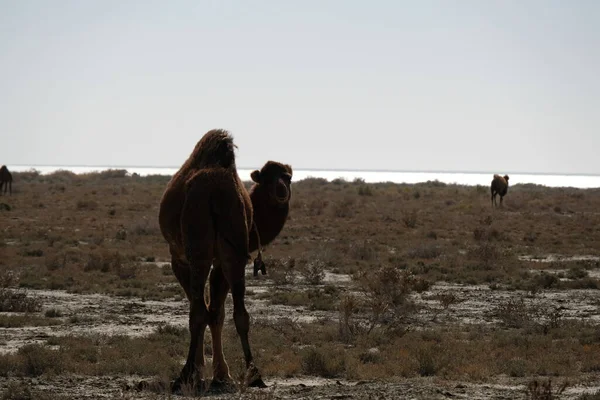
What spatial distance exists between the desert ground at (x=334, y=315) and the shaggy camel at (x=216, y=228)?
475mm

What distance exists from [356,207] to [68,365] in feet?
125

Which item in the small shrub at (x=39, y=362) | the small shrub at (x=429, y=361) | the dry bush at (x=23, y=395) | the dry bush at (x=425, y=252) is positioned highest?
the dry bush at (x=425, y=252)

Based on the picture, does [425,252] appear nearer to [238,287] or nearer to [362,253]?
[362,253]

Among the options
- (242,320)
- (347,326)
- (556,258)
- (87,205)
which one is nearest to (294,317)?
(347,326)

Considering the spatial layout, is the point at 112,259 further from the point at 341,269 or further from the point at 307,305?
the point at 307,305

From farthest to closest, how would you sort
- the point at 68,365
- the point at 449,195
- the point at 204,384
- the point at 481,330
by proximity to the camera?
1. the point at 449,195
2. the point at 481,330
3. the point at 68,365
4. the point at 204,384

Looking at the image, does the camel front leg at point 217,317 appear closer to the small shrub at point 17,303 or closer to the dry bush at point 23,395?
the dry bush at point 23,395

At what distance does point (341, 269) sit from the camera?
2367 centimetres

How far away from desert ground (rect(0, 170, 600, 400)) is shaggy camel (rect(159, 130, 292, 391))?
1.56ft

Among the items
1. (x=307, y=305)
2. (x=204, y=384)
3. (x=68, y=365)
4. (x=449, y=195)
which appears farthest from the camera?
(x=449, y=195)

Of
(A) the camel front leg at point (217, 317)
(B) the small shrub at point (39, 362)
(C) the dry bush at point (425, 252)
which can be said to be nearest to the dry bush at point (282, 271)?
(C) the dry bush at point (425, 252)

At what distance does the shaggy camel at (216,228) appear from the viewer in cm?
929

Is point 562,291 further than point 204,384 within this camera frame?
Yes

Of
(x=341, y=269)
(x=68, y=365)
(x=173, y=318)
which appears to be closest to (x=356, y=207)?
(x=341, y=269)
